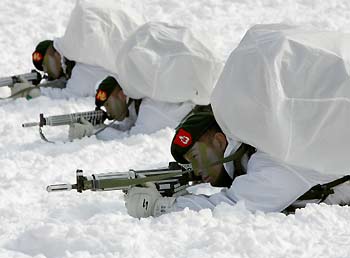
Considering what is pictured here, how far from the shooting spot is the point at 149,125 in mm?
5250

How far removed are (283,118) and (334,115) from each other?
0.19 meters

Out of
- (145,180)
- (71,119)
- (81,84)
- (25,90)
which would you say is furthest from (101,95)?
(145,180)

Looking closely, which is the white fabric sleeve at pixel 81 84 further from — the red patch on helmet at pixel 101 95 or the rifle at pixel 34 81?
the red patch on helmet at pixel 101 95

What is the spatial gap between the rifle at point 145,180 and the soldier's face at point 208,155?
0.36 feet

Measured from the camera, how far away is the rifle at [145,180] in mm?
3223

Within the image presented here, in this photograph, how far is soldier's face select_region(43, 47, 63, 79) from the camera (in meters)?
6.91

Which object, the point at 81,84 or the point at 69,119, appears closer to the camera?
the point at 69,119

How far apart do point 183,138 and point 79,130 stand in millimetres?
2149

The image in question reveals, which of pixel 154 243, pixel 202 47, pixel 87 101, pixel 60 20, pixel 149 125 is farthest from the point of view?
pixel 60 20

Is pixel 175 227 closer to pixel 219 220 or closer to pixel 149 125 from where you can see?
pixel 219 220

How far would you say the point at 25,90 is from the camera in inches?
261

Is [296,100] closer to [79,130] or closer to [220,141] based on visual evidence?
[220,141]

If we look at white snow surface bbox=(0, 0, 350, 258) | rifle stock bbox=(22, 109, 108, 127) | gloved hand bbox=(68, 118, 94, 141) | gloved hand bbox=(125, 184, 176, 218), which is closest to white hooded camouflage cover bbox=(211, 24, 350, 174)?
white snow surface bbox=(0, 0, 350, 258)

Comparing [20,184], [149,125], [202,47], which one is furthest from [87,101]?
[20,184]
